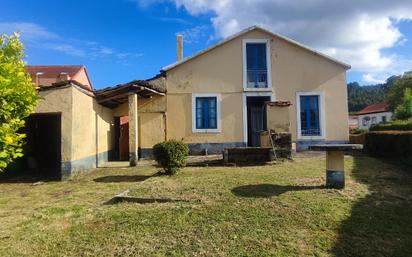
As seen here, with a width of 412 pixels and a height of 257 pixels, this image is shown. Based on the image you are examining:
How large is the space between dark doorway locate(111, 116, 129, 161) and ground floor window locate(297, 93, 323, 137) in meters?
8.98

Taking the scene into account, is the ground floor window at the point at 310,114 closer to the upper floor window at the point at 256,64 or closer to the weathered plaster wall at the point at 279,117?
the upper floor window at the point at 256,64

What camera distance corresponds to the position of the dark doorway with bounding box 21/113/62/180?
562 inches

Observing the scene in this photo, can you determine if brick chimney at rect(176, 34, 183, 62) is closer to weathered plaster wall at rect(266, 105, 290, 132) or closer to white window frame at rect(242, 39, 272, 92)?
white window frame at rect(242, 39, 272, 92)

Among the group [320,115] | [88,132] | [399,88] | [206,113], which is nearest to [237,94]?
[206,113]

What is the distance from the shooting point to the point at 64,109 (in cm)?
1085

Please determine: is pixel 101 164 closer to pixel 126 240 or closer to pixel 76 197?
pixel 76 197

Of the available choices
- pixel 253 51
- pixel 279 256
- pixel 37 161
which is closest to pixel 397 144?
pixel 253 51

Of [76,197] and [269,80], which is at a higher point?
[269,80]

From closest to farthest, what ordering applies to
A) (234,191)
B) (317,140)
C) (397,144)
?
(234,191) → (397,144) → (317,140)

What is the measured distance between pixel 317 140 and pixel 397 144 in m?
4.01

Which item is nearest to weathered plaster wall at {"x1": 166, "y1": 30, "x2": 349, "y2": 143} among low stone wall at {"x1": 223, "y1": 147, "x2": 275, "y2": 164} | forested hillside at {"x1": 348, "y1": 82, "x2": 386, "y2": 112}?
low stone wall at {"x1": 223, "y1": 147, "x2": 275, "y2": 164}

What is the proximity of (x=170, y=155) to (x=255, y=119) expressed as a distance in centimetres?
850

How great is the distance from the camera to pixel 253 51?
16.6 m

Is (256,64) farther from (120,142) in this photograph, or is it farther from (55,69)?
(55,69)
